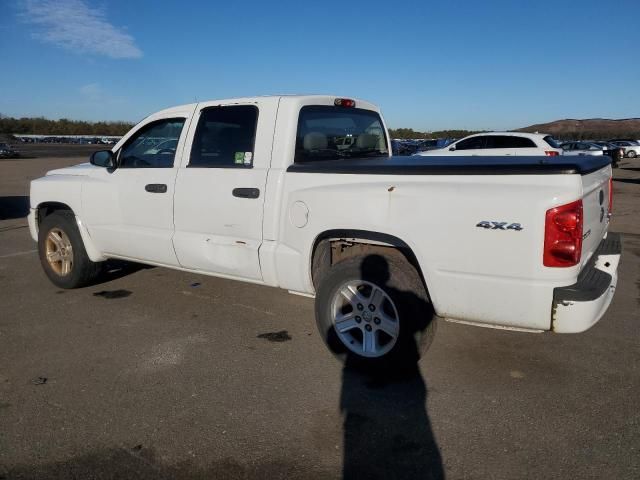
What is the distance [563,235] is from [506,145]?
11855 millimetres

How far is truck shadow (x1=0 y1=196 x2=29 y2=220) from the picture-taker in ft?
36.7

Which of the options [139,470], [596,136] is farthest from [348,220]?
[596,136]

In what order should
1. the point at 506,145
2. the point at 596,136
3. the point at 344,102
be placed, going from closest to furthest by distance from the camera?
the point at 344,102
the point at 506,145
the point at 596,136

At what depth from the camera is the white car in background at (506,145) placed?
12.7 meters

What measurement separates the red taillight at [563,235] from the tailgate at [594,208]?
0.20 metres

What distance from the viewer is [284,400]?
10.9 ft

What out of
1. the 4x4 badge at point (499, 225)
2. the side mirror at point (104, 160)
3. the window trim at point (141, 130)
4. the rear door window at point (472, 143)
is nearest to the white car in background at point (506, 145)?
the rear door window at point (472, 143)

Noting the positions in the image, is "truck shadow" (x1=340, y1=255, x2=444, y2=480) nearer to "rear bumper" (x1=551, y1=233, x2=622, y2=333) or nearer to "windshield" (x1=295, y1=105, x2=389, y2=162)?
"rear bumper" (x1=551, y1=233, x2=622, y2=333)

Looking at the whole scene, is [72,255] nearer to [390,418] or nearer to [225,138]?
[225,138]

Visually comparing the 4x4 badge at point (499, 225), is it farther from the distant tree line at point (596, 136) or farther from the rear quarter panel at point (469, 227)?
the distant tree line at point (596, 136)

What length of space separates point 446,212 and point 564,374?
154 cm

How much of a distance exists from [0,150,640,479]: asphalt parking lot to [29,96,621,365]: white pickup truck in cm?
47

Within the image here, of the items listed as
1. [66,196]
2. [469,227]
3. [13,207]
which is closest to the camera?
[469,227]

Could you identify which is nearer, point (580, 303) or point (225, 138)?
point (580, 303)
